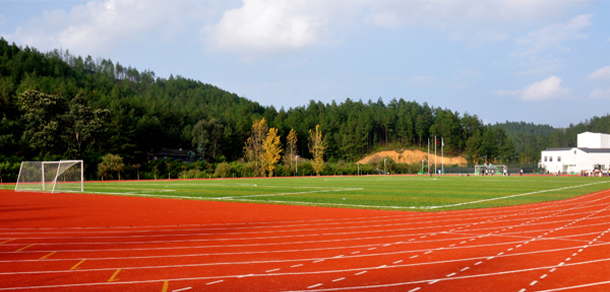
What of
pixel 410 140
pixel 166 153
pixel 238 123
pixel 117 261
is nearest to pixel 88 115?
pixel 166 153

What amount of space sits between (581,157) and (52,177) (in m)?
89.5

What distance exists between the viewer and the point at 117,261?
715 centimetres

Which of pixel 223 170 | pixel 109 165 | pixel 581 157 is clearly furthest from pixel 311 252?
pixel 581 157

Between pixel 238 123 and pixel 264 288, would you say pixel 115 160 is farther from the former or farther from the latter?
pixel 264 288

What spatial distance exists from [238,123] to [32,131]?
1902 inches

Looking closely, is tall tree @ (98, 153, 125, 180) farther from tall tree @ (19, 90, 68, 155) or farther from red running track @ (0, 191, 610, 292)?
red running track @ (0, 191, 610, 292)

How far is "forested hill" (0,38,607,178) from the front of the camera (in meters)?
57.9

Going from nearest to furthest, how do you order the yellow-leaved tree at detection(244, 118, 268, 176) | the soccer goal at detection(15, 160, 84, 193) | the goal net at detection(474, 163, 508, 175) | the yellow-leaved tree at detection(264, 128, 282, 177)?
the soccer goal at detection(15, 160, 84, 193) → the yellow-leaved tree at detection(244, 118, 268, 176) → the yellow-leaved tree at detection(264, 128, 282, 177) → the goal net at detection(474, 163, 508, 175)

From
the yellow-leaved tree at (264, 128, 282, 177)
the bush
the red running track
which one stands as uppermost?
the yellow-leaved tree at (264, 128, 282, 177)

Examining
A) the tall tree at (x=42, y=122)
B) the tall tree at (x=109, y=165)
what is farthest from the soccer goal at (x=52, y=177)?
the tall tree at (x=42, y=122)

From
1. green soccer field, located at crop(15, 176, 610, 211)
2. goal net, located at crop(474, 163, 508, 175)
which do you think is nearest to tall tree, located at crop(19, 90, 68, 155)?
green soccer field, located at crop(15, 176, 610, 211)

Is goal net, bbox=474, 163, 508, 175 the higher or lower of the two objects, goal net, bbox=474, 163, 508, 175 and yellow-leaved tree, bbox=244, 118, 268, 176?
the lower

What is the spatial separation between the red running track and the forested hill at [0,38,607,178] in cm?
4857

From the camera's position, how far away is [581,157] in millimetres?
81250
